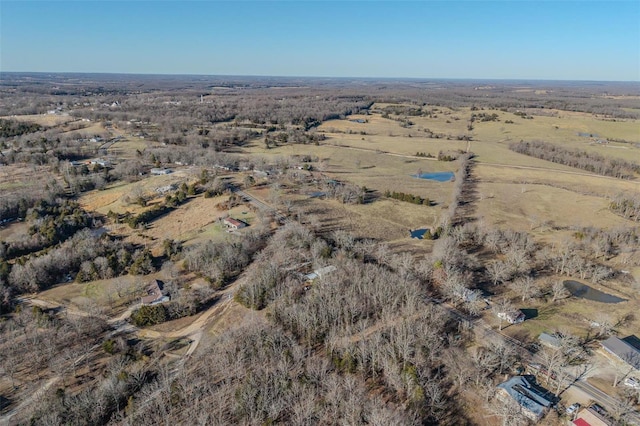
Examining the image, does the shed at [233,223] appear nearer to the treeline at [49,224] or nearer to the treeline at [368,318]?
the treeline at [368,318]

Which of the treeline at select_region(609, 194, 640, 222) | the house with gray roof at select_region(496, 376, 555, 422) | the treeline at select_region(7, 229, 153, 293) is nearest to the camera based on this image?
the house with gray roof at select_region(496, 376, 555, 422)

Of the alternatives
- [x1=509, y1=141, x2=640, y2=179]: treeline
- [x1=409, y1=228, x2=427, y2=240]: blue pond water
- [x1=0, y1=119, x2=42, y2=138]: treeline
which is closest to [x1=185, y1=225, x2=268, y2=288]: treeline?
[x1=409, y1=228, x2=427, y2=240]: blue pond water

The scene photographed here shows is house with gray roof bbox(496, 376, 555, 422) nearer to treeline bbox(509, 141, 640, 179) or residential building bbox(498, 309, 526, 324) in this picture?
residential building bbox(498, 309, 526, 324)

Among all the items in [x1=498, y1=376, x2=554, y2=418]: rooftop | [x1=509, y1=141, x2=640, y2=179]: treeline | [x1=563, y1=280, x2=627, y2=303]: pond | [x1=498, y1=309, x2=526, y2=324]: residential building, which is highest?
[x1=509, y1=141, x2=640, y2=179]: treeline

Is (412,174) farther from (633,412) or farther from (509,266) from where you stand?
(633,412)

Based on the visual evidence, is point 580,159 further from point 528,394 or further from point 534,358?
point 528,394

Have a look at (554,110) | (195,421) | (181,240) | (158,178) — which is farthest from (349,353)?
(554,110)

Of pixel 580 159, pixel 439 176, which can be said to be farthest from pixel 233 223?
pixel 580 159
